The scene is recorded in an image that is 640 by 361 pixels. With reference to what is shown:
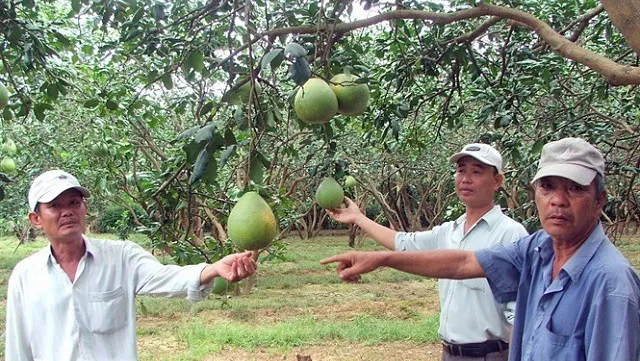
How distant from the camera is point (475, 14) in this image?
224 centimetres

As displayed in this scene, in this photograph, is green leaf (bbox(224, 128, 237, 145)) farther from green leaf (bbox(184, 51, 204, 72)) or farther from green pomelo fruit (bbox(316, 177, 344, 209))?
green pomelo fruit (bbox(316, 177, 344, 209))

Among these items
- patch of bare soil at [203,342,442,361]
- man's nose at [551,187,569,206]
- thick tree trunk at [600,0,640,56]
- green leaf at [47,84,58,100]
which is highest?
green leaf at [47,84,58,100]

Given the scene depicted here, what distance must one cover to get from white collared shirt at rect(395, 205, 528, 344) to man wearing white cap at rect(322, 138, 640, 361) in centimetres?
56

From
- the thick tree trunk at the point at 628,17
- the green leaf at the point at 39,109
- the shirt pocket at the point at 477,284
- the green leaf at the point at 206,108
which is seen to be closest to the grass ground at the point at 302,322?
the green leaf at the point at 39,109

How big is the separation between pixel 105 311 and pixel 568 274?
1.43 metres

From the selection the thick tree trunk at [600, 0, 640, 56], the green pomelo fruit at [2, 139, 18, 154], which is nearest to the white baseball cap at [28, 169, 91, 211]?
the thick tree trunk at [600, 0, 640, 56]

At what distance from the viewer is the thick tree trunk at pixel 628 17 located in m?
1.62

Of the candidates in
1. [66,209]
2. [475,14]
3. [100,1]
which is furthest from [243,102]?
[100,1]

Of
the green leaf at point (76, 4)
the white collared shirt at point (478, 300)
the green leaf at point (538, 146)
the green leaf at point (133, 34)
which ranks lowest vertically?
the white collared shirt at point (478, 300)

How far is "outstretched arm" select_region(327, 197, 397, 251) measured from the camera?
2973 millimetres

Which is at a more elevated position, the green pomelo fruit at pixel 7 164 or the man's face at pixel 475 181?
the green pomelo fruit at pixel 7 164

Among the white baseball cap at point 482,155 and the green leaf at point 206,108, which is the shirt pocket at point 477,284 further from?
the green leaf at point 206,108

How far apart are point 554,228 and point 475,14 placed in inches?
36.1

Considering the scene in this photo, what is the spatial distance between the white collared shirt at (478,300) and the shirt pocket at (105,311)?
4.12ft
